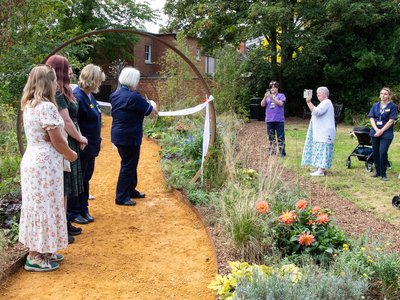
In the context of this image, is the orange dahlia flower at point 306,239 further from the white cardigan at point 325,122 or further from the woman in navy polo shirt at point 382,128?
the woman in navy polo shirt at point 382,128

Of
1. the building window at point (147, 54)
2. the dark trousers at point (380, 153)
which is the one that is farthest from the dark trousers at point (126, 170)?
the building window at point (147, 54)

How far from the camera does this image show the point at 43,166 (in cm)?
353

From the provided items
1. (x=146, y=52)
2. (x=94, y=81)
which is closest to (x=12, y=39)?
(x=94, y=81)

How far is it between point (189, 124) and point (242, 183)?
5.45 metres

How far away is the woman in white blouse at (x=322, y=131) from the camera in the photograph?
25.1 ft

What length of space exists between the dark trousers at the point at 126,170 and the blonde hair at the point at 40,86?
7.05 ft

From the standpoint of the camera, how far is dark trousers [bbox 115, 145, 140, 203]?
5.62 meters

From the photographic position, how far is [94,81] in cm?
466

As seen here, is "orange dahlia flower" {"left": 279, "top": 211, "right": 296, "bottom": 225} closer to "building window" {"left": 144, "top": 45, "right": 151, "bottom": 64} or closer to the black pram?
the black pram

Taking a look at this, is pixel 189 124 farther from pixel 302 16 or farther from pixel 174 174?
pixel 302 16

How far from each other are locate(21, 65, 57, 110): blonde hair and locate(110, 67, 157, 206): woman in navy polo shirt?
1.92 meters

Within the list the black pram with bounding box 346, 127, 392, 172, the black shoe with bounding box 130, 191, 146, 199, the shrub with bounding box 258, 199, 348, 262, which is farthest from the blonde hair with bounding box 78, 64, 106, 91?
the black pram with bounding box 346, 127, 392, 172

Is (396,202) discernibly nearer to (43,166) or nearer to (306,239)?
(306,239)

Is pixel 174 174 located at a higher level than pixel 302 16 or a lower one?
lower
